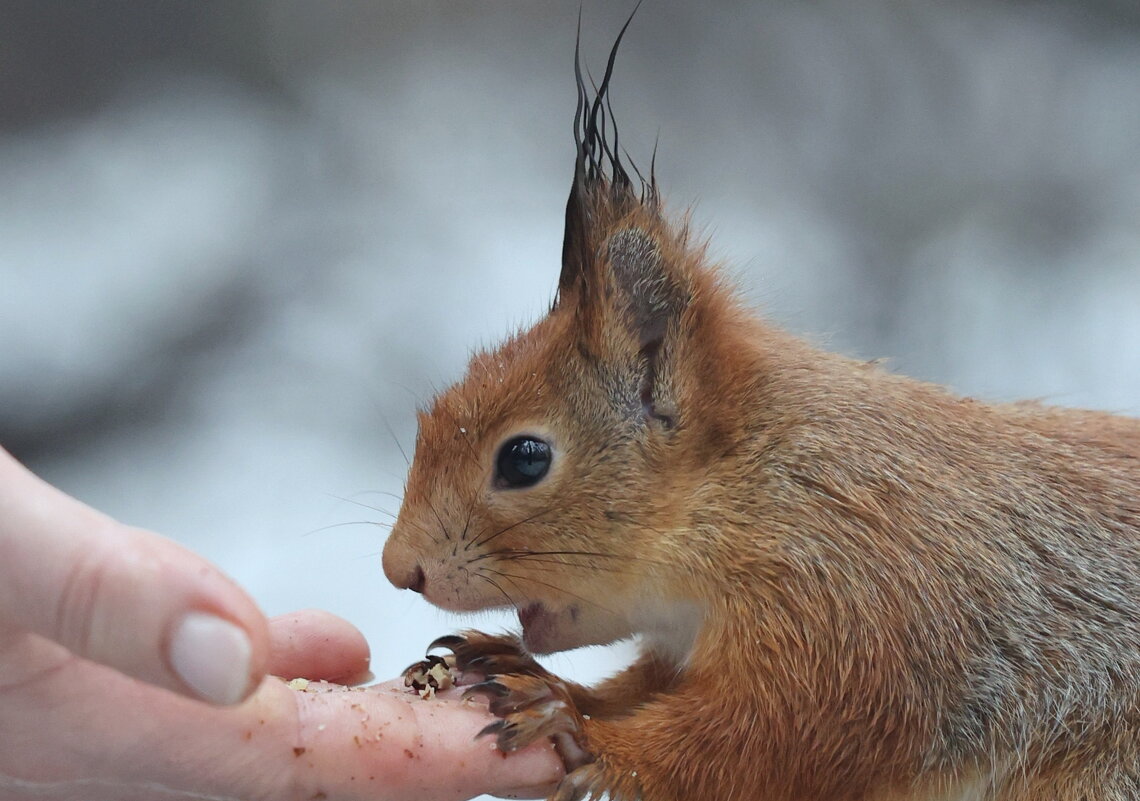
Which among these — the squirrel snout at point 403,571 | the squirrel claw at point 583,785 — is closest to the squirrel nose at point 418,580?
the squirrel snout at point 403,571

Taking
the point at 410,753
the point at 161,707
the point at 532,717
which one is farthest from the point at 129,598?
the point at 532,717

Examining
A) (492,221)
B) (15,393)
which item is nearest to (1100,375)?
(492,221)

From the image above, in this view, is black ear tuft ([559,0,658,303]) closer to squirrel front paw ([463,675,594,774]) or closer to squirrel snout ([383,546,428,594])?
squirrel snout ([383,546,428,594])

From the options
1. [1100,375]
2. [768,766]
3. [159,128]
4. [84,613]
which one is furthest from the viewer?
[1100,375]

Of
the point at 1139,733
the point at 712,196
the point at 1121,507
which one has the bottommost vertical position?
the point at 1139,733

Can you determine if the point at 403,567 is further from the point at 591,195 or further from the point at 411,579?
the point at 591,195

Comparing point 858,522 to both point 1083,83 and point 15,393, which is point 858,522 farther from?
point 1083,83

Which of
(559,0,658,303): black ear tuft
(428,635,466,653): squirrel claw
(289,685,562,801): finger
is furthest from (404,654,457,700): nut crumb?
(559,0,658,303): black ear tuft

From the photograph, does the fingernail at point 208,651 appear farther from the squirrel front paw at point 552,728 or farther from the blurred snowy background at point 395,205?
the blurred snowy background at point 395,205
